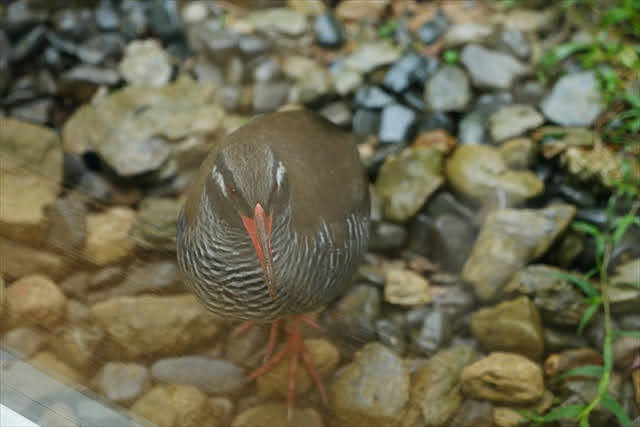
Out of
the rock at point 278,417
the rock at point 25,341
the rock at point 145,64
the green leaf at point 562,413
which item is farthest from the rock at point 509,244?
the rock at point 145,64

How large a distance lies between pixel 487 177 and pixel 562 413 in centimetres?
120

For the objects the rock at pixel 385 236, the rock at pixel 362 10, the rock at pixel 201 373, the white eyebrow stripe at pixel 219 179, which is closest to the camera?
the white eyebrow stripe at pixel 219 179

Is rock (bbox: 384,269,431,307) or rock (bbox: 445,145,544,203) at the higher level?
rock (bbox: 445,145,544,203)

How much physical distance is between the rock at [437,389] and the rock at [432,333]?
0.44 ft

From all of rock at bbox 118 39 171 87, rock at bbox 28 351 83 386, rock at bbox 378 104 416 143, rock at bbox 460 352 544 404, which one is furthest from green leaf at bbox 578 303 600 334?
rock at bbox 118 39 171 87

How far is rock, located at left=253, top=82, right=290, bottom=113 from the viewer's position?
11.8ft

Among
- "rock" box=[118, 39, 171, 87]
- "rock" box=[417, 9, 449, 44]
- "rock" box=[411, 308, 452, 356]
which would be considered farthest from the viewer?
"rock" box=[417, 9, 449, 44]

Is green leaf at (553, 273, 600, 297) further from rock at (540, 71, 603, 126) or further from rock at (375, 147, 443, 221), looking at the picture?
rock at (540, 71, 603, 126)

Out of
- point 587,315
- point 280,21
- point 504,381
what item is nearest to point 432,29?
point 280,21

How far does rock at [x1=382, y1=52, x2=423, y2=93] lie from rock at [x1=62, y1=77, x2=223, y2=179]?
2.96 feet

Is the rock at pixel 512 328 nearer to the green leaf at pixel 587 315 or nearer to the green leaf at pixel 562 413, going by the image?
the green leaf at pixel 587 315

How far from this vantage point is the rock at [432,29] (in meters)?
3.81

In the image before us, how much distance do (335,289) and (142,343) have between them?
654mm

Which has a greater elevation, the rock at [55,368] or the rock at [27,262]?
the rock at [27,262]
